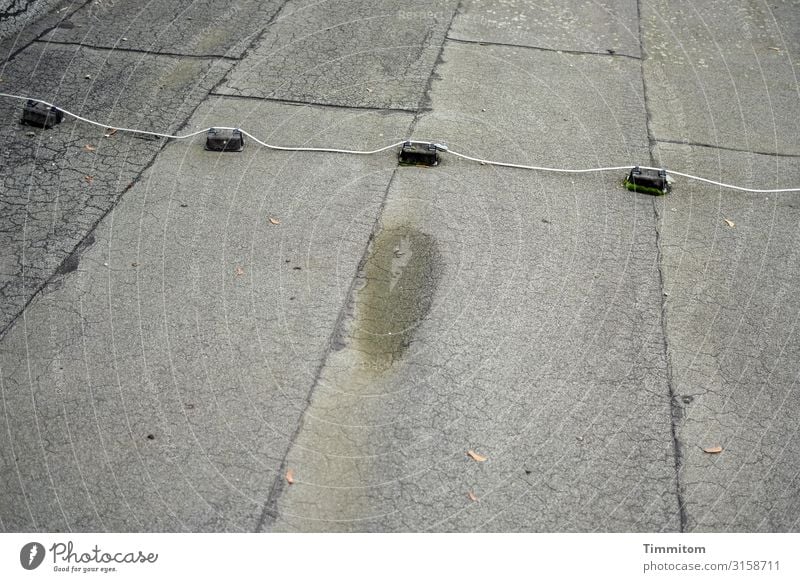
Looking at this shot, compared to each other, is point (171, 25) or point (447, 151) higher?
point (171, 25)

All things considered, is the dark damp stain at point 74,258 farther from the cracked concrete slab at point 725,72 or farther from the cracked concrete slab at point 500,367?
the cracked concrete slab at point 725,72

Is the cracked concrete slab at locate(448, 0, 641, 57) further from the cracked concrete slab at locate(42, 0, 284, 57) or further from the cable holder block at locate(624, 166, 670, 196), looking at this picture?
the cable holder block at locate(624, 166, 670, 196)

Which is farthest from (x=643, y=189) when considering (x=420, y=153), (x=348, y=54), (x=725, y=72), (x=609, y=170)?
(x=348, y=54)

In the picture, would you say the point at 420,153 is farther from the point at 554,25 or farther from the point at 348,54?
the point at 554,25

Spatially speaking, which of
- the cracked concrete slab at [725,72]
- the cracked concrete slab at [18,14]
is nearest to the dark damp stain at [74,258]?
the cracked concrete slab at [18,14]

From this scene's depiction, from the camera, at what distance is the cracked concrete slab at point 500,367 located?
149 inches

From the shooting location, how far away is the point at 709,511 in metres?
3.78

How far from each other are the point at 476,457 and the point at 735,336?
1924 millimetres

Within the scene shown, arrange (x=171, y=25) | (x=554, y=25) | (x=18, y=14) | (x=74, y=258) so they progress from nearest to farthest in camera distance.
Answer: (x=74, y=258), (x=18, y=14), (x=171, y=25), (x=554, y=25)

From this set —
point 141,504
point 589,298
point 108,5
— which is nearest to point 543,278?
point 589,298

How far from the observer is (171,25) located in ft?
25.9

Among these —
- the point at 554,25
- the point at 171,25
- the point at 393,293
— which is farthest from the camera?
the point at 554,25

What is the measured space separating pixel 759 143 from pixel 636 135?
1054 mm

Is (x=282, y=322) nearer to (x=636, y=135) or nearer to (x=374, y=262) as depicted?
(x=374, y=262)
